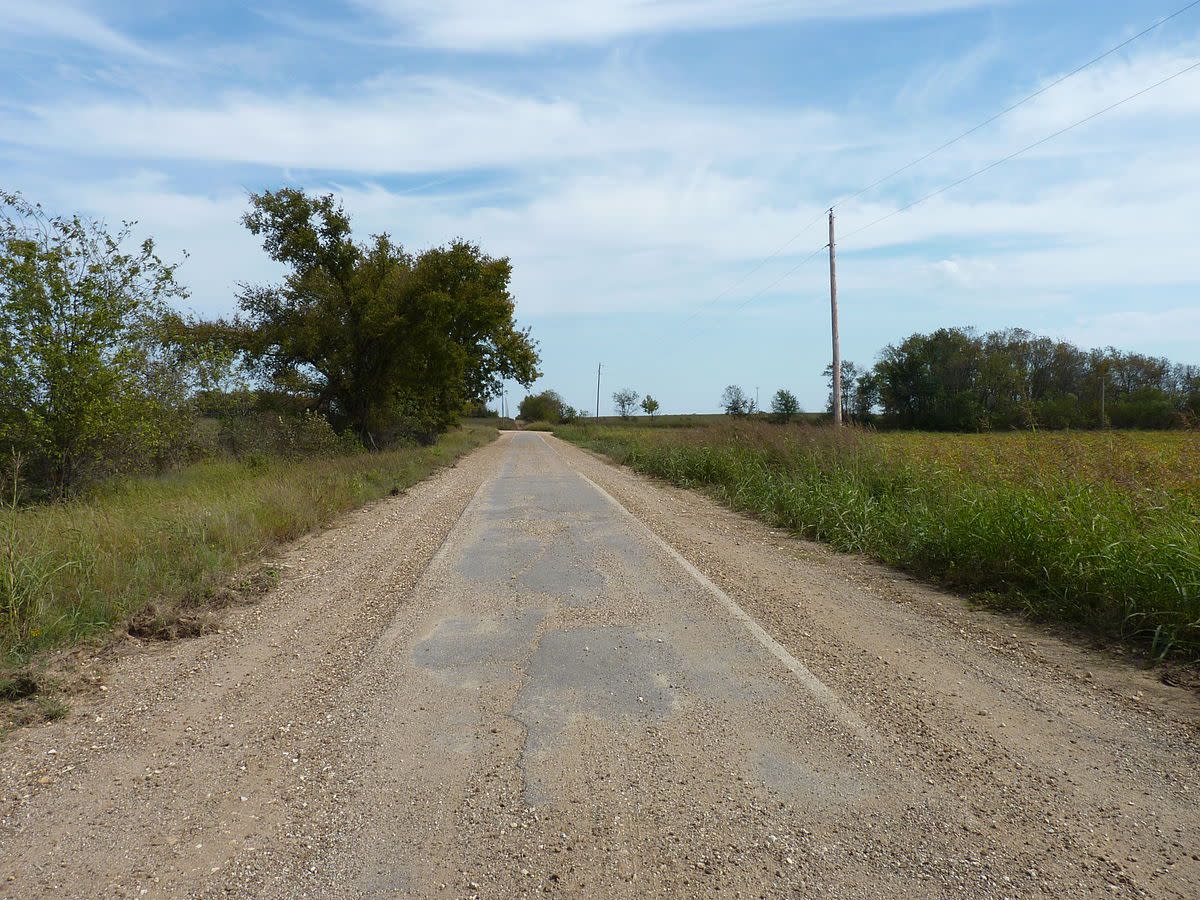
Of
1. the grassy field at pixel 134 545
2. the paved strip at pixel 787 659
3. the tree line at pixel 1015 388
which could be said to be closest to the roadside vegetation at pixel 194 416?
the grassy field at pixel 134 545

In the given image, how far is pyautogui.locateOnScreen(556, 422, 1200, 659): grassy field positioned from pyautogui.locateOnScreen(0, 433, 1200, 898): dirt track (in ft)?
2.66

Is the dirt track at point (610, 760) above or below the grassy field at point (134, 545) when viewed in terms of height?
below

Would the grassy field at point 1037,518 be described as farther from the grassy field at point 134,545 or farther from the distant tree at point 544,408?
the distant tree at point 544,408

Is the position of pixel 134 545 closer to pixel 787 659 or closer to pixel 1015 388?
pixel 787 659

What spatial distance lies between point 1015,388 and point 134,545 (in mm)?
14993

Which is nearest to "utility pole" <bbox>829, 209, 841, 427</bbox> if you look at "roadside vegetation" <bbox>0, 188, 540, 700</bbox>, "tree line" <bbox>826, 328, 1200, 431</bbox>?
"tree line" <bbox>826, 328, 1200, 431</bbox>

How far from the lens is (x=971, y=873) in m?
3.05

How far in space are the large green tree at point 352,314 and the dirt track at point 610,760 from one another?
21.6 meters

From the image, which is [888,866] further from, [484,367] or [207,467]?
[484,367]

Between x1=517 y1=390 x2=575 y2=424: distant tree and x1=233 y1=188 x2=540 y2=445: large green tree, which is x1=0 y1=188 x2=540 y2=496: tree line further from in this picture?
x1=517 y1=390 x2=575 y2=424: distant tree

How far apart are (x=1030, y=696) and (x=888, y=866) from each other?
2555 mm

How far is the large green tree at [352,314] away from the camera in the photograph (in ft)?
90.0

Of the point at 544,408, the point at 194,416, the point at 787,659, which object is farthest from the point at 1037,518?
the point at 544,408

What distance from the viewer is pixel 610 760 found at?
401cm
